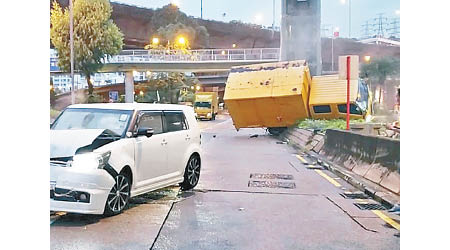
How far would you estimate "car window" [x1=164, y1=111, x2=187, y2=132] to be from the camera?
7.25 meters

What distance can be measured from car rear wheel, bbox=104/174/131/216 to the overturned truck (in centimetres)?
1281

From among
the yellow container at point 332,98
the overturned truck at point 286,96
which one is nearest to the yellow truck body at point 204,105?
the overturned truck at point 286,96

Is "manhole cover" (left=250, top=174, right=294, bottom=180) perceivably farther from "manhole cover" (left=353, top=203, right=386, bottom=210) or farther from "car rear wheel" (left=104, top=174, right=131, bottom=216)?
"car rear wheel" (left=104, top=174, right=131, bottom=216)

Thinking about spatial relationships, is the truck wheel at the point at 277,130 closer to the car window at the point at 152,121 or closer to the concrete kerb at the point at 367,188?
the concrete kerb at the point at 367,188

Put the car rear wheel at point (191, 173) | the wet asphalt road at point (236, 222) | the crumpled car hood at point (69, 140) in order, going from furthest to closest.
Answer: the car rear wheel at point (191, 173) < the crumpled car hood at point (69, 140) < the wet asphalt road at point (236, 222)

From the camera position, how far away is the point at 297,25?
77.3 ft

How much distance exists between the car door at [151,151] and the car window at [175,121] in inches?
8.2

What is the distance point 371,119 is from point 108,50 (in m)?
11.2

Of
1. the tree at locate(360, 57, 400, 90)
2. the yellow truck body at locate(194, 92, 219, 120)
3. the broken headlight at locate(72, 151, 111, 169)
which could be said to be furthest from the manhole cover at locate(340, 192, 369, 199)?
the yellow truck body at locate(194, 92, 219, 120)

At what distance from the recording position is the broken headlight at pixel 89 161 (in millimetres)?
5453
